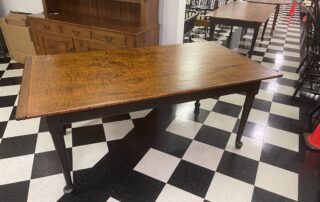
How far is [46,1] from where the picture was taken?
9.78 feet

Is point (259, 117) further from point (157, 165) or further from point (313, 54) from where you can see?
point (157, 165)

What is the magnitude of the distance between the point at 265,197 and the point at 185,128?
91cm

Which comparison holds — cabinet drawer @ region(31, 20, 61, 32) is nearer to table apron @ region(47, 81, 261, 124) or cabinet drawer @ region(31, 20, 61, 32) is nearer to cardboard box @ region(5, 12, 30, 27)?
cardboard box @ region(5, 12, 30, 27)

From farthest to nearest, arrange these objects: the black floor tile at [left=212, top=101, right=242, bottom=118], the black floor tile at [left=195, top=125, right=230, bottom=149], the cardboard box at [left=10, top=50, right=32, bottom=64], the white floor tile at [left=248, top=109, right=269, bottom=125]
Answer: the cardboard box at [left=10, top=50, right=32, bottom=64] → the black floor tile at [left=212, top=101, right=242, bottom=118] → the white floor tile at [left=248, top=109, right=269, bottom=125] → the black floor tile at [left=195, top=125, right=230, bottom=149]

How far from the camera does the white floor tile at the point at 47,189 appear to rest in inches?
61.2

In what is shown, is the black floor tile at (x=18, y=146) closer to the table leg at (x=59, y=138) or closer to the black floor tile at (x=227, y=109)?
the table leg at (x=59, y=138)

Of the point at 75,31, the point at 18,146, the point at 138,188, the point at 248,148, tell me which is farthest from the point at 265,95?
the point at 18,146

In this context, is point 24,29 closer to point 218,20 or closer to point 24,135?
point 24,135

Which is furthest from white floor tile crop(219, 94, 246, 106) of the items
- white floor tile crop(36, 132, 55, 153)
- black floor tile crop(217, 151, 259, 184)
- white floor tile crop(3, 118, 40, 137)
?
white floor tile crop(3, 118, 40, 137)

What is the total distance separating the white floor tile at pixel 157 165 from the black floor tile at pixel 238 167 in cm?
38

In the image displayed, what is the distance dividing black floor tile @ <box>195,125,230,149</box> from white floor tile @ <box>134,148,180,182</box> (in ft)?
1.24

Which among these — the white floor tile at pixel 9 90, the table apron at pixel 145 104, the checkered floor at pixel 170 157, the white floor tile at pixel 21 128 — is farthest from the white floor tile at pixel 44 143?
the white floor tile at pixel 9 90

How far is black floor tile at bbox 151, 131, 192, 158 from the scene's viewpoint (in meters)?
1.99

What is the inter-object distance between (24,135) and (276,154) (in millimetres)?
2245
